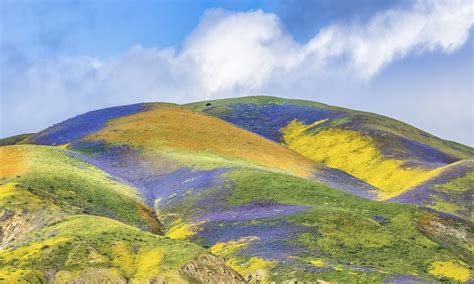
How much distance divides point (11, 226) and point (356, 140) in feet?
267

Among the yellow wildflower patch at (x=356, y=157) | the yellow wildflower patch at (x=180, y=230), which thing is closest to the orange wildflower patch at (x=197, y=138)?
the yellow wildflower patch at (x=356, y=157)

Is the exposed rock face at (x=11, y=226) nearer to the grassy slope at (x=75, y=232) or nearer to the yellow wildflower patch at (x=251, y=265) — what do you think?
the grassy slope at (x=75, y=232)

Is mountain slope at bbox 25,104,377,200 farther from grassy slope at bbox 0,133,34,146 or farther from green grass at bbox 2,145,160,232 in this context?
grassy slope at bbox 0,133,34,146

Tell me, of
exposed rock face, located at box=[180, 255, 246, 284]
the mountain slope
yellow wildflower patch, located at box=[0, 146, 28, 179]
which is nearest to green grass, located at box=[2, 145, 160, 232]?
yellow wildflower patch, located at box=[0, 146, 28, 179]

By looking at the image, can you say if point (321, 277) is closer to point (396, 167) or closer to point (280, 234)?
point (280, 234)

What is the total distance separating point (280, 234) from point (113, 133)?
5283 cm

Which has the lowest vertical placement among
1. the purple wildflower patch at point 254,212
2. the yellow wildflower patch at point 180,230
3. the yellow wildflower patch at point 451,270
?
the yellow wildflower patch at point 451,270

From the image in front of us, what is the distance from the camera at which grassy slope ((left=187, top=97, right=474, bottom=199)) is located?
4201 inches

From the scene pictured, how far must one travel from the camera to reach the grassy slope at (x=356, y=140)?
10669cm

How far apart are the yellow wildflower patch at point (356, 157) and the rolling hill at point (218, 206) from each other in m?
0.40

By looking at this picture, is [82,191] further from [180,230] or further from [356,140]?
[356,140]

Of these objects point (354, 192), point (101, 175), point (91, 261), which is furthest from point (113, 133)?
point (91, 261)

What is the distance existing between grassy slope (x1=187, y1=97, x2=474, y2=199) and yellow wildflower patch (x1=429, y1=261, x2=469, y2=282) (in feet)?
114

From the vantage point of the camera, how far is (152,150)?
97250 millimetres
